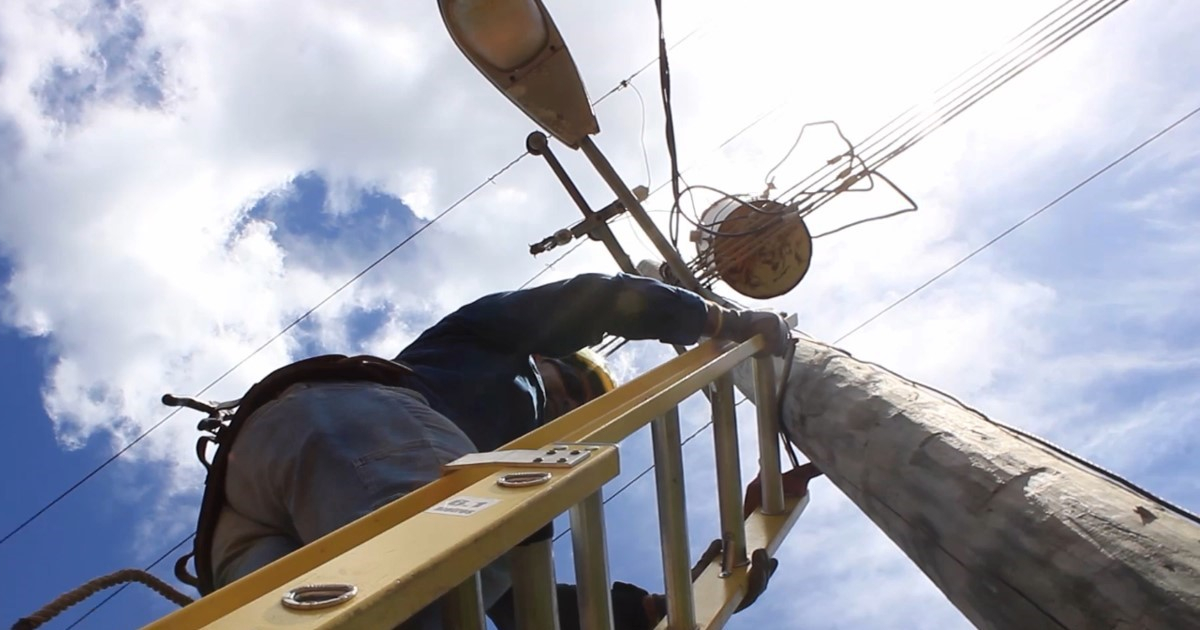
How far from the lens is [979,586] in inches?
56.2

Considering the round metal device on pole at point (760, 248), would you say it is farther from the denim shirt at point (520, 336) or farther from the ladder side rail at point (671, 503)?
the ladder side rail at point (671, 503)

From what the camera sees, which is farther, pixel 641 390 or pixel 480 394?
pixel 480 394

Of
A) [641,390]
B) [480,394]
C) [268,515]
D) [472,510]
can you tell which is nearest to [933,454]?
[641,390]

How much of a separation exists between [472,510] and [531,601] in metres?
0.27

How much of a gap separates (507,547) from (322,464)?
833mm

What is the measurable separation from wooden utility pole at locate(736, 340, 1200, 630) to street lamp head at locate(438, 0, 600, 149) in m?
2.09

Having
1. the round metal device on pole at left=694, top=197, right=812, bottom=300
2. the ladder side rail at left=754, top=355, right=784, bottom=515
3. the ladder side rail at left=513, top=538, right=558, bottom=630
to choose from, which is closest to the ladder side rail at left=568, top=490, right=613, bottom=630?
the ladder side rail at left=513, top=538, right=558, bottom=630

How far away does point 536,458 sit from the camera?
133 cm

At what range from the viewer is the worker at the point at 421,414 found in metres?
1.74

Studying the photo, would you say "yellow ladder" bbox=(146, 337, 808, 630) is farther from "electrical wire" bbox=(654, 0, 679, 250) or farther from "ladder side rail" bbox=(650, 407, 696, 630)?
"electrical wire" bbox=(654, 0, 679, 250)

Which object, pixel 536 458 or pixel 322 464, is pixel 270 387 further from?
pixel 536 458

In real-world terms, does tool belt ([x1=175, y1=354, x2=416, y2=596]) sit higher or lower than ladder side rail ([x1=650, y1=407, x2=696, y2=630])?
higher

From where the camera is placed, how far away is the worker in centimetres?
174

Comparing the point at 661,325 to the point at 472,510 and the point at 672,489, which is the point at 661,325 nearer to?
the point at 672,489
